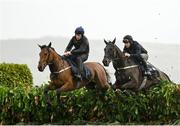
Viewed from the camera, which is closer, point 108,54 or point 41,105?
point 108,54

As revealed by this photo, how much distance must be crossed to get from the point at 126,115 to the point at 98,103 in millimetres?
760

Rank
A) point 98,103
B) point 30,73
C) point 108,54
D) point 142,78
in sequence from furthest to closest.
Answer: point 30,73 → point 98,103 → point 142,78 → point 108,54

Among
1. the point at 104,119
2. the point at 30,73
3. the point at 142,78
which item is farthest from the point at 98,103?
the point at 30,73

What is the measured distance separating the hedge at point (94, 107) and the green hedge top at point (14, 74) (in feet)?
6.00

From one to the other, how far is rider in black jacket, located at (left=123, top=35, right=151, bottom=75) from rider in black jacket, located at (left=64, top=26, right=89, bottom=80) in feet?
2.92

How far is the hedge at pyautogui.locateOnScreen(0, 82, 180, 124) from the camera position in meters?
13.0

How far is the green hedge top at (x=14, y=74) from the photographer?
15.9 m

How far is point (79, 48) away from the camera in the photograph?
1177 centimetres

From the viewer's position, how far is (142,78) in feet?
40.4

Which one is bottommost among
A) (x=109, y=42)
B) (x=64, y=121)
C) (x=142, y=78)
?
(x=64, y=121)

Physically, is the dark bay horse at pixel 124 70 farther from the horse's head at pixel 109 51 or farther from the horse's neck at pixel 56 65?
the horse's neck at pixel 56 65

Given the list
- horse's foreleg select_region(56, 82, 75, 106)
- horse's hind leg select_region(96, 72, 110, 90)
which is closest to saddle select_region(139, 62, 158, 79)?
horse's hind leg select_region(96, 72, 110, 90)

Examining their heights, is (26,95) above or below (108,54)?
below

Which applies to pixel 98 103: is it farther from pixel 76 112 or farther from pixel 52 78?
pixel 52 78
